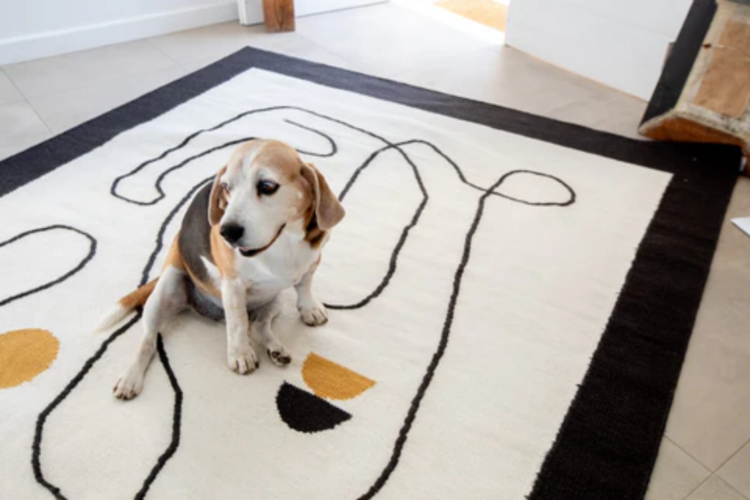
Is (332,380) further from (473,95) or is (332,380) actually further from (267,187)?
(473,95)

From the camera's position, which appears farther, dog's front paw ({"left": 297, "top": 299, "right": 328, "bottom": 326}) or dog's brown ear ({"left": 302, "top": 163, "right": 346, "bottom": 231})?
dog's front paw ({"left": 297, "top": 299, "right": 328, "bottom": 326})

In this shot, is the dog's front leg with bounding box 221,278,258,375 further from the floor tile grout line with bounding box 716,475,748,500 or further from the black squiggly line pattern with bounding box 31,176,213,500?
the floor tile grout line with bounding box 716,475,748,500

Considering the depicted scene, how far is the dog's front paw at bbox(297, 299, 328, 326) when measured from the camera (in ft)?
4.76

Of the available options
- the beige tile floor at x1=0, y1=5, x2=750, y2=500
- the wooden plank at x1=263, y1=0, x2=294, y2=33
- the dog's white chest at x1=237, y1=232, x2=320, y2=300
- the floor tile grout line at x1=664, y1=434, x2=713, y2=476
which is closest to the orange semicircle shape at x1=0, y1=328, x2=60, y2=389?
the dog's white chest at x1=237, y1=232, x2=320, y2=300

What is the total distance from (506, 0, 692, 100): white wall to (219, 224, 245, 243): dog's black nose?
218 cm

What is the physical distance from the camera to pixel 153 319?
4.40 ft

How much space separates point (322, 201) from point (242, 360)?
418 mm

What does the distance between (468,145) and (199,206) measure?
122cm

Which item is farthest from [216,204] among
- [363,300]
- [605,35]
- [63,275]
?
[605,35]

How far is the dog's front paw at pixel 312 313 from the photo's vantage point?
1450 mm

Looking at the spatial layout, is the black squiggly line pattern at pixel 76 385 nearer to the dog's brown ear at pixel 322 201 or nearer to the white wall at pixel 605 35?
the dog's brown ear at pixel 322 201

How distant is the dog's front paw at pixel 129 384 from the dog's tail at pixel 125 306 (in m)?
0.17

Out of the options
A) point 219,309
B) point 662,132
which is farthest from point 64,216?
point 662,132

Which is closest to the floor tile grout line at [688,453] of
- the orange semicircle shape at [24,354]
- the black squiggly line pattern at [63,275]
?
the orange semicircle shape at [24,354]
